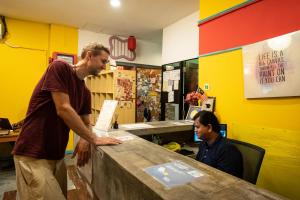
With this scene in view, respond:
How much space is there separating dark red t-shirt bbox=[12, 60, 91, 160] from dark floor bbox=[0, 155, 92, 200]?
1.09 metres

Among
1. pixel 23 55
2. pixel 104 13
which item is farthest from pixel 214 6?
pixel 23 55

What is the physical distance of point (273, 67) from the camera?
2.00 metres

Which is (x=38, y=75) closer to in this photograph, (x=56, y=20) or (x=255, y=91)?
(x=56, y=20)

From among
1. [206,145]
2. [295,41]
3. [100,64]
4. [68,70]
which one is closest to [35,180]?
[68,70]

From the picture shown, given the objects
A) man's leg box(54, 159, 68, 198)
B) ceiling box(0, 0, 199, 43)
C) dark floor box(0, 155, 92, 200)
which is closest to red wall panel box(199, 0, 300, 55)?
ceiling box(0, 0, 199, 43)

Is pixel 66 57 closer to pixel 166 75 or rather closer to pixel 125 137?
pixel 166 75

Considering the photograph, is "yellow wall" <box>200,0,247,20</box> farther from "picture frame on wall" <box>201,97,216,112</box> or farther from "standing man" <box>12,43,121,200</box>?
"standing man" <box>12,43,121,200</box>

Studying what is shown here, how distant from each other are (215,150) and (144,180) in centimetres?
85

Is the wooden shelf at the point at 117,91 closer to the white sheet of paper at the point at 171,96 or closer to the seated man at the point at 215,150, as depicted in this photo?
the white sheet of paper at the point at 171,96

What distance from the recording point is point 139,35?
16.6ft

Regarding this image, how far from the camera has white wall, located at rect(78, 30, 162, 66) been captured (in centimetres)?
487

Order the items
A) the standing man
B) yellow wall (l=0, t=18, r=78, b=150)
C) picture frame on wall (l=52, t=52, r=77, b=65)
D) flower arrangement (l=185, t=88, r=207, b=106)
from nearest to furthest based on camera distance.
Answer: the standing man < flower arrangement (l=185, t=88, r=207, b=106) < yellow wall (l=0, t=18, r=78, b=150) < picture frame on wall (l=52, t=52, r=77, b=65)

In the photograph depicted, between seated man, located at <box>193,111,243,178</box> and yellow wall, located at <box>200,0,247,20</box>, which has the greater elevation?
yellow wall, located at <box>200,0,247,20</box>

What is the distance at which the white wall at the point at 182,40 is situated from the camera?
3699 mm
